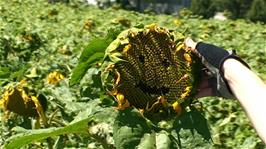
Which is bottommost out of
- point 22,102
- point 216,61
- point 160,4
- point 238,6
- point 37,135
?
point 160,4

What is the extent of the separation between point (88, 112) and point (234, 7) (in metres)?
38.2

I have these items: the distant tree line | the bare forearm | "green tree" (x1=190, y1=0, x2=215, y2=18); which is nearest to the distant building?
"green tree" (x1=190, y1=0, x2=215, y2=18)

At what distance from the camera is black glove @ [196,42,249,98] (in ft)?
4.51

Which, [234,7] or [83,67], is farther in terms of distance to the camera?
[234,7]

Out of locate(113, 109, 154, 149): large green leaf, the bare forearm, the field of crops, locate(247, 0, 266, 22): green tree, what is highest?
the bare forearm

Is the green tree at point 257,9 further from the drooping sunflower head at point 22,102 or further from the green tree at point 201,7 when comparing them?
the drooping sunflower head at point 22,102

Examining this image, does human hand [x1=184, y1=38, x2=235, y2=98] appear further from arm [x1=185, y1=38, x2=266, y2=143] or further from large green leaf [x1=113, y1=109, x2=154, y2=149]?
large green leaf [x1=113, y1=109, x2=154, y2=149]

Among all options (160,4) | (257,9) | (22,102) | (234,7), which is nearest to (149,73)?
(22,102)

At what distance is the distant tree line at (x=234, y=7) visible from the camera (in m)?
32.6

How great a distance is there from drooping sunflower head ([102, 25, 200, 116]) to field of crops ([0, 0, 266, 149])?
0.04 m

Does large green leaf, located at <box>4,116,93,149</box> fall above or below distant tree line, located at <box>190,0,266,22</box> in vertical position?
above

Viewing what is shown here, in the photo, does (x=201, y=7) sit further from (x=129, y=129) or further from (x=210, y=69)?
(x=129, y=129)

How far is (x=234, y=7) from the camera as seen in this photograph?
38.9 m

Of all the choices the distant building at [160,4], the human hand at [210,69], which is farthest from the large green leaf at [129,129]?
the distant building at [160,4]
